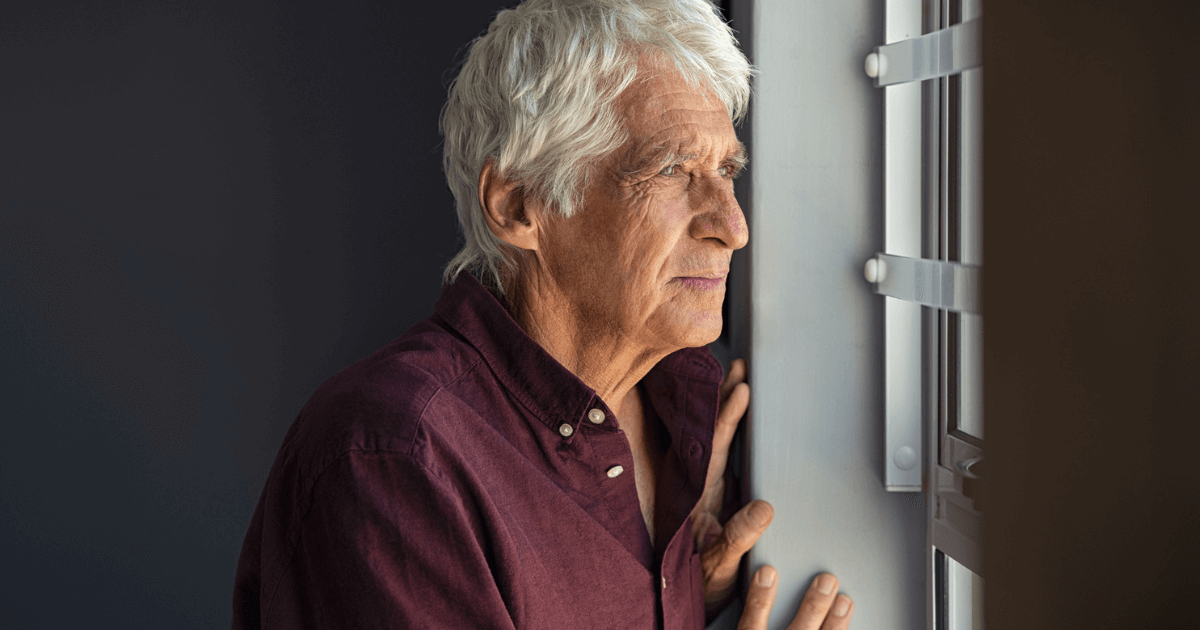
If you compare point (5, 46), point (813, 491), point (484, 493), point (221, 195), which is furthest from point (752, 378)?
point (5, 46)

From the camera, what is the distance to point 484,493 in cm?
96

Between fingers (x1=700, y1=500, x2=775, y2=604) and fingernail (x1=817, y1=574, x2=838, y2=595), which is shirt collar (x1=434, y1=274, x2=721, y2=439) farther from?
fingernail (x1=817, y1=574, x2=838, y2=595)

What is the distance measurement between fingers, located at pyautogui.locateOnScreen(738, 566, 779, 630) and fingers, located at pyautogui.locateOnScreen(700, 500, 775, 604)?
49 millimetres

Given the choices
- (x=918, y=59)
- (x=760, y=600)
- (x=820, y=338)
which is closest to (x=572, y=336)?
(x=820, y=338)

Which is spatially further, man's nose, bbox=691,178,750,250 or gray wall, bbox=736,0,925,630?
gray wall, bbox=736,0,925,630

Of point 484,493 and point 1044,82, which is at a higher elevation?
point 1044,82

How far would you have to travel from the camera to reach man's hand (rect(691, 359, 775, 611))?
1344 millimetres

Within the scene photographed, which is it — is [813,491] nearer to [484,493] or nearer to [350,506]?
[484,493]

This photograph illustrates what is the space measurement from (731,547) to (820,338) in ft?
1.23

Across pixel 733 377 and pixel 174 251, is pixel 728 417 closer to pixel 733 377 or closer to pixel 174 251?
pixel 733 377

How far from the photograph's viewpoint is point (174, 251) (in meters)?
2.26

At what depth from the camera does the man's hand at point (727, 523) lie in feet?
4.41

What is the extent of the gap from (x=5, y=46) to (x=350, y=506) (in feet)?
6.88

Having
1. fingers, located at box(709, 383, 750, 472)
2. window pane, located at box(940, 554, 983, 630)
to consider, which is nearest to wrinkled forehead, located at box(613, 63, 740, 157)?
fingers, located at box(709, 383, 750, 472)
